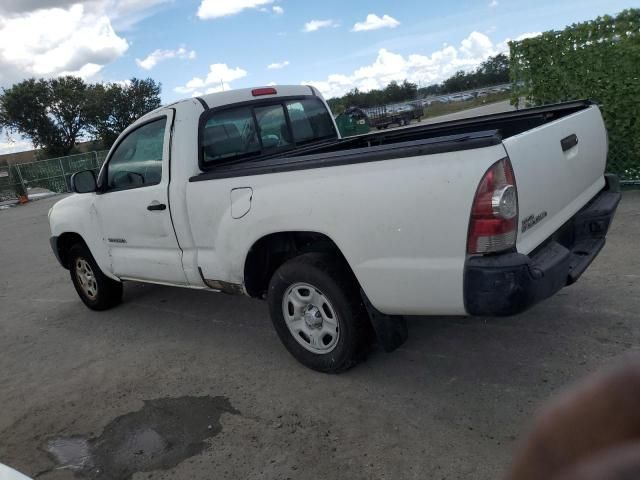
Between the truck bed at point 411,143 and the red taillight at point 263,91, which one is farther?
the red taillight at point 263,91

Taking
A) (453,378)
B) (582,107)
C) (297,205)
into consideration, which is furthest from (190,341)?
(582,107)

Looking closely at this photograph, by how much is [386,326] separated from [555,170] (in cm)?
136

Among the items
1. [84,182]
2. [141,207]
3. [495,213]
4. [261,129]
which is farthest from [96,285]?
[495,213]

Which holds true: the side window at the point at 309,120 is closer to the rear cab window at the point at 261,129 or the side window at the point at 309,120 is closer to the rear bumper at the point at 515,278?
the rear cab window at the point at 261,129

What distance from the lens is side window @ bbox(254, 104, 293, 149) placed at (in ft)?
15.7

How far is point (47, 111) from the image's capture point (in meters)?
43.9

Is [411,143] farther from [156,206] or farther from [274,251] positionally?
[156,206]

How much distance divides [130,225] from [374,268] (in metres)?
2.64

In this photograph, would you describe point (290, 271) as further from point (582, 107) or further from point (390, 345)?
point (582, 107)

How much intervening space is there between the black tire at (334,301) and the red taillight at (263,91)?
5.92 ft

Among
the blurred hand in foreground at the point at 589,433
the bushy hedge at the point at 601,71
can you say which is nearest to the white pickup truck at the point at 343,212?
the blurred hand in foreground at the point at 589,433

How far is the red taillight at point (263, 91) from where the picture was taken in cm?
479

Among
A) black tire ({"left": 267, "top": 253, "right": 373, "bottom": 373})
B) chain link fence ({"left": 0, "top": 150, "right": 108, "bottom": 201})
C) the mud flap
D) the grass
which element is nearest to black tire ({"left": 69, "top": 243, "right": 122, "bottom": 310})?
black tire ({"left": 267, "top": 253, "right": 373, "bottom": 373})

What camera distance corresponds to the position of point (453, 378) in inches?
140
